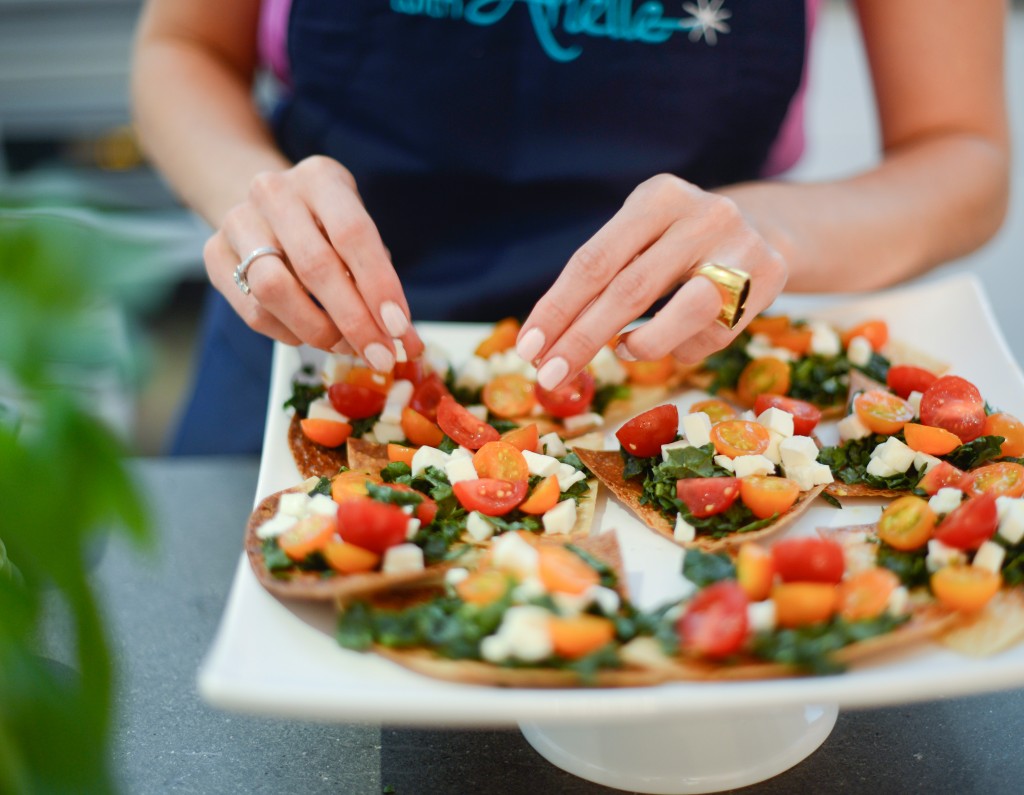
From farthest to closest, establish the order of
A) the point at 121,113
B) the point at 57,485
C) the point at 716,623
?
the point at 121,113 → the point at 716,623 → the point at 57,485

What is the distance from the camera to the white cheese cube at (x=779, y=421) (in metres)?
1.46

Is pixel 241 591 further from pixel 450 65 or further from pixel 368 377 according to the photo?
pixel 450 65

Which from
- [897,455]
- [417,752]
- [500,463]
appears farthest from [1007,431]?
[417,752]

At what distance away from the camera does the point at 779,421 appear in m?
1.46

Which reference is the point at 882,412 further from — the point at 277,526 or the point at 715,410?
the point at 277,526

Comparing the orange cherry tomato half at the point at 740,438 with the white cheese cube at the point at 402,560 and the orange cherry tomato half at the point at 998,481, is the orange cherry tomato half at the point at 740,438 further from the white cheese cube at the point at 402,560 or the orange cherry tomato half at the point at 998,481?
the white cheese cube at the point at 402,560

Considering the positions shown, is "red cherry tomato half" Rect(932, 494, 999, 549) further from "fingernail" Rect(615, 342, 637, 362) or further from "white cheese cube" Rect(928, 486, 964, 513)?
"fingernail" Rect(615, 342, 637, 362)

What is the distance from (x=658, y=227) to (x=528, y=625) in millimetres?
600

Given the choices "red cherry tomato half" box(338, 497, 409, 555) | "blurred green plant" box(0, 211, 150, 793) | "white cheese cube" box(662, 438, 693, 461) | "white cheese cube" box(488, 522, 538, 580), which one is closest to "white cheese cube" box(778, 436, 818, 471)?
"white cheese cube" box(662, 438, 693, 461)

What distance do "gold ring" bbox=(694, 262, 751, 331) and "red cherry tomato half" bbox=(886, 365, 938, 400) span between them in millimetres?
473

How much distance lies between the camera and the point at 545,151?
6.25ft

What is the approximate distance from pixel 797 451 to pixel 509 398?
18.8 inches

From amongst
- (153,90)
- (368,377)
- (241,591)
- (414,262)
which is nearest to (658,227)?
(368,377)

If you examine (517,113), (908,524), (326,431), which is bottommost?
(326,431)
